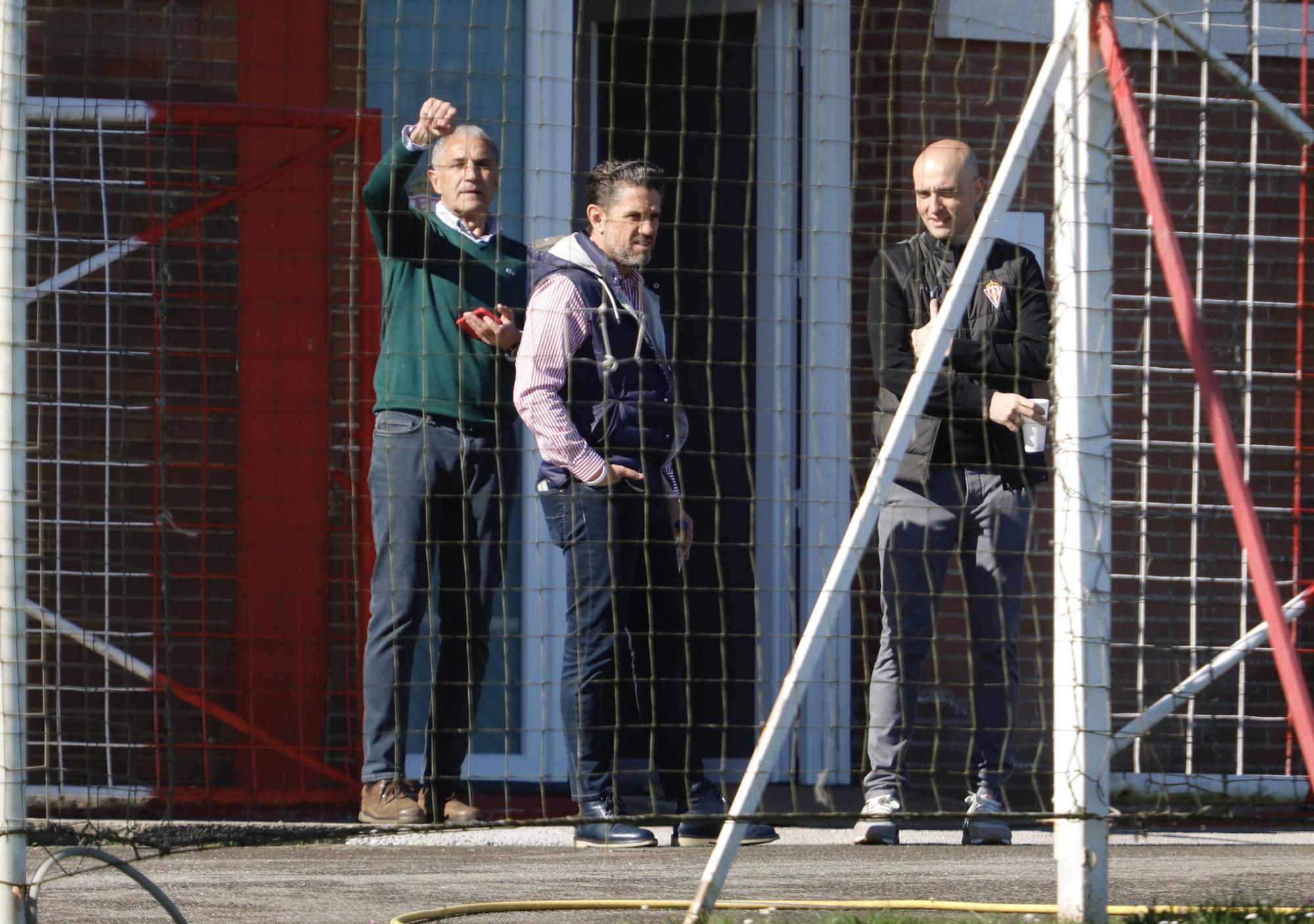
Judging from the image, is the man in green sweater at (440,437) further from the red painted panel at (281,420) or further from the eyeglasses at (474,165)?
the red painted panel at (281,420)

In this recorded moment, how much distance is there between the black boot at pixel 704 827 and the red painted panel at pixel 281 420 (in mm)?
1546

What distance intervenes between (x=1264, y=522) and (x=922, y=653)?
2.03 metres

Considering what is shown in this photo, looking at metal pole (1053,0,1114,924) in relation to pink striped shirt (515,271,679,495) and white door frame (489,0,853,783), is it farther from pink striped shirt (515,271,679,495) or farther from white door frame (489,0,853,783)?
white door frame (489,0,853,783)

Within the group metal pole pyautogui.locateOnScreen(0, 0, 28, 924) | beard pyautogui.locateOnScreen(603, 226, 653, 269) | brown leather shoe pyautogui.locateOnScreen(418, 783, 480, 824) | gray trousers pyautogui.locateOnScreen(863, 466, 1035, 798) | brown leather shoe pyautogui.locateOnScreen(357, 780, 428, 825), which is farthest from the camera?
beard pyautogui.locateOnScreen(603, 226, 653, 269)

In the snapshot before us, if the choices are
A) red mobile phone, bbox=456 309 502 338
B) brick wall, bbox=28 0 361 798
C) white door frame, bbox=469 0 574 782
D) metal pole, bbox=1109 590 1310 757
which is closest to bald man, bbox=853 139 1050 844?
metal pole, bbox=1109 590 1310 757

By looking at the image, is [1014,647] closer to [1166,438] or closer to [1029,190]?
[1166,438]

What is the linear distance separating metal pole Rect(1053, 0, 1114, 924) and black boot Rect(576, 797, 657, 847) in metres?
1.44

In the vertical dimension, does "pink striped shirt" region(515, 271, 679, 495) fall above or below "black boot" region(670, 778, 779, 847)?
above

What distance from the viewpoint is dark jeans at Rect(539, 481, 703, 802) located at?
16.4 feet

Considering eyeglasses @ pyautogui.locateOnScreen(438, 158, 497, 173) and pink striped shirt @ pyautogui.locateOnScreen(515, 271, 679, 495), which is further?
eyeglasses @ pyautogui.locateOnScreen(438, 158, 497, 173)

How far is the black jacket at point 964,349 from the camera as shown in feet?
16.7

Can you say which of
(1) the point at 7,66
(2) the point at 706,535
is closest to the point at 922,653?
(2) the point at 706,535

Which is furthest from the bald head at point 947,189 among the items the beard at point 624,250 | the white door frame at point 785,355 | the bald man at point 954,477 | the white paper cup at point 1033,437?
the white door frame at point 785,355

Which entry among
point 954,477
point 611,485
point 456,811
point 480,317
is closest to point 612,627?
point 611,485
